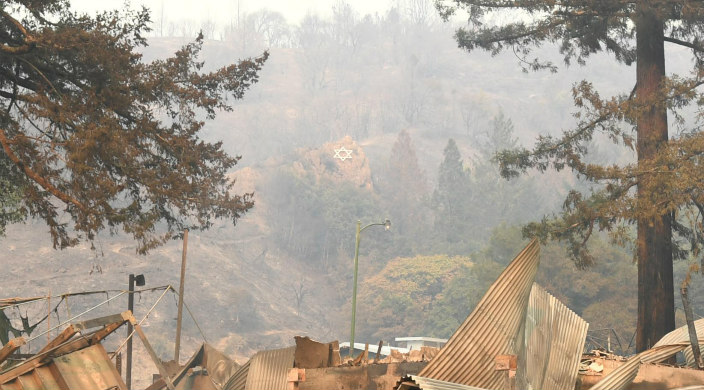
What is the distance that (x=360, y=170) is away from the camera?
6137 inches

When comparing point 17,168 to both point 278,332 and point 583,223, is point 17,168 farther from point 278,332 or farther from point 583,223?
point 278,332

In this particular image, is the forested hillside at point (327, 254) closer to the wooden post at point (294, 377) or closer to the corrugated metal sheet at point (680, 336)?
the corrugated metal sheet at point (680, 336)

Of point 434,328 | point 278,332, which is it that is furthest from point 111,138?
point 278,332

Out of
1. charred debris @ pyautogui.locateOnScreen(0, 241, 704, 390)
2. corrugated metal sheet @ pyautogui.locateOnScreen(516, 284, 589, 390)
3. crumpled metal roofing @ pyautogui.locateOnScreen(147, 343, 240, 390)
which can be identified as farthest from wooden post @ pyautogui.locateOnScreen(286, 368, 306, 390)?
crumpled metal roofing @ pyautogui.locateOnScreen(147, 343, 240, 390)

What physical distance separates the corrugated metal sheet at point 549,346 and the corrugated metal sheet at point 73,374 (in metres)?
5.34

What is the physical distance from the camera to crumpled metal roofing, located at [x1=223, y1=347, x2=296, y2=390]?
555 inches

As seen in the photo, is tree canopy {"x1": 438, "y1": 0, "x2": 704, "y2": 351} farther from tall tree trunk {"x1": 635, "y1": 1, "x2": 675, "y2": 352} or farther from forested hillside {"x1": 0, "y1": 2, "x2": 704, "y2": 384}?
forested hillside {"x1": 0, "y1": 2, "x2": 704, "y2": 384}

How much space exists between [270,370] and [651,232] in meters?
17.0

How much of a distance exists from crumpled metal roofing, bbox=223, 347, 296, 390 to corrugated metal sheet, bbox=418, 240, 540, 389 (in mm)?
4156

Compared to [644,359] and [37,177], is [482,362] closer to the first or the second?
[644,359]

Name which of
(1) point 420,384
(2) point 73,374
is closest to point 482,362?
(1) point 420,384

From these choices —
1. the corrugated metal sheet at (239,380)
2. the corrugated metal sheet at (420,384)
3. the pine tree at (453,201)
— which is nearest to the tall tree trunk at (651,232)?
the corrugated metal sheet at (239,380)

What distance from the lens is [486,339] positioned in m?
10.4

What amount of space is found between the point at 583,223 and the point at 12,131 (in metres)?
16.2
